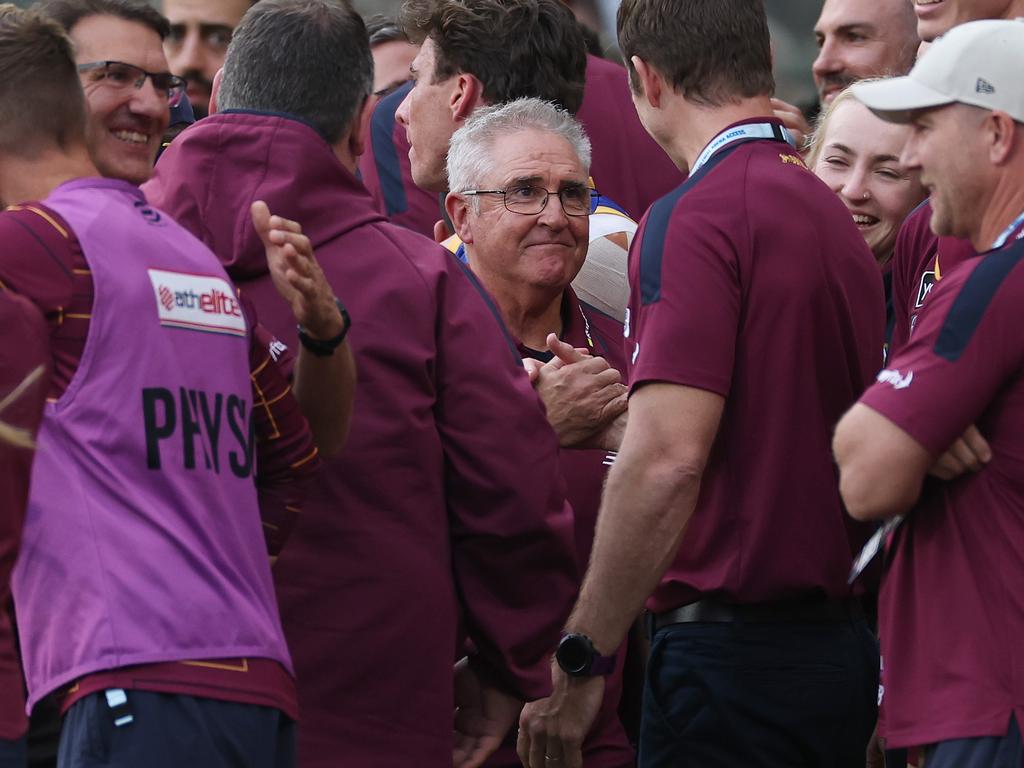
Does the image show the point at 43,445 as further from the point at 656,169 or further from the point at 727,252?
the point at 656,169

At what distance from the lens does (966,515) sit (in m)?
3.16

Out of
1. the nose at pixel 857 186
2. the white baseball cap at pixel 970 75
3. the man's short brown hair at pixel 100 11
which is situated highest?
the white baseball cap at pixel 970 75

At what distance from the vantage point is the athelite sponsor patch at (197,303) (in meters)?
2.96

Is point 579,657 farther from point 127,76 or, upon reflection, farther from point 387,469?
point 127,76

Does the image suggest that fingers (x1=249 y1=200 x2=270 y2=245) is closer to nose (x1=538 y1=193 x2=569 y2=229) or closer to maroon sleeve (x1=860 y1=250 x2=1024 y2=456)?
maroon sleeve (x1=860 y1=250 x2=1024 y2=456)

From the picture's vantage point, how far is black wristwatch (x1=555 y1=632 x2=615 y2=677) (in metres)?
3.94

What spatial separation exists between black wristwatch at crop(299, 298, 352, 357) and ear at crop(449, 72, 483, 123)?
6.02 feet

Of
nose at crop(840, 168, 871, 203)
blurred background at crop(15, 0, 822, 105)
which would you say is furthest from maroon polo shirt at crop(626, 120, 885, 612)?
blurred background at crop(15, 0, 822, 105)

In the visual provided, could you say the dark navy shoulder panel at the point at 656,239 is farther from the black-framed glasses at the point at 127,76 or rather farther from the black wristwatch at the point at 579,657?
the black-framed glasses at the point at 127,76

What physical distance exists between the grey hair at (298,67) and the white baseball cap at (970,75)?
1.12 meters

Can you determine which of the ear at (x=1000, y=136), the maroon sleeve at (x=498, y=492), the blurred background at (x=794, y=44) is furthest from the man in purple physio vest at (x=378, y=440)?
the blurred background at (x=794, y=44)

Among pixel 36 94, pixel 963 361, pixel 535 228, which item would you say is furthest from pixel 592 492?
pixel 36 94

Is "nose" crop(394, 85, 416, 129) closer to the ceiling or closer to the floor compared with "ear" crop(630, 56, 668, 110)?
closer to the floor

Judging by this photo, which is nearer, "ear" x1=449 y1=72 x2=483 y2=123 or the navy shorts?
the navy shorts
